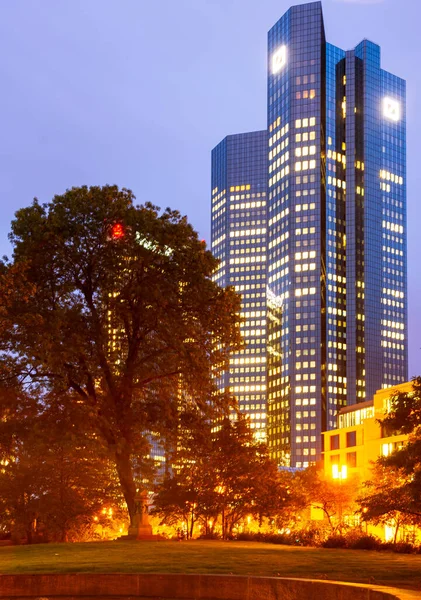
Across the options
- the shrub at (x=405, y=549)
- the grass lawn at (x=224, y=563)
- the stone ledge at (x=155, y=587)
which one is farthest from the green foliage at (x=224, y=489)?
the stone ledge at (x=155, y=587)

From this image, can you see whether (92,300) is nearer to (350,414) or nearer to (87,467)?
(87,467)

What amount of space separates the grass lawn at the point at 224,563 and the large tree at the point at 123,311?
13.1 meters

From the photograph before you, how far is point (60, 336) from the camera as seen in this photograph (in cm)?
4003

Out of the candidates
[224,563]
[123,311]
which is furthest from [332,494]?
[224,563]

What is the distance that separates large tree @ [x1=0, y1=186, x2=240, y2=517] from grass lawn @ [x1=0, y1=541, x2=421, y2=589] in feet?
43.0

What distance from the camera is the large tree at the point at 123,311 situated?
42.2m

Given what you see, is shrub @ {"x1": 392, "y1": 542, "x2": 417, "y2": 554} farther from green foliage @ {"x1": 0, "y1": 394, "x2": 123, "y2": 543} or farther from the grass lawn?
green foliage @ {"x1": 0, "y1": 394, "x2": 123, "y2": 543}

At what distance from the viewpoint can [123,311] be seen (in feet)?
140

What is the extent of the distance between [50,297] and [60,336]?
375 cm

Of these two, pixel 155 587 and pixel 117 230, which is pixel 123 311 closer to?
pixel 117 230

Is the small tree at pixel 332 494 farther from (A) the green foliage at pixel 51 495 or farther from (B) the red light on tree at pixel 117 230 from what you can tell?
(B) the red light on tree at pixel 117 230

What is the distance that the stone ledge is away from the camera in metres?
18.6

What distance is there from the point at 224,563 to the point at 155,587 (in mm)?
3818

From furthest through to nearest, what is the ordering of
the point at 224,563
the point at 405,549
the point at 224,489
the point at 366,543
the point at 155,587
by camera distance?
the point at 224,489, the point at 366,543, the point at 405,549, the point at 224,563, the point at 155,587
